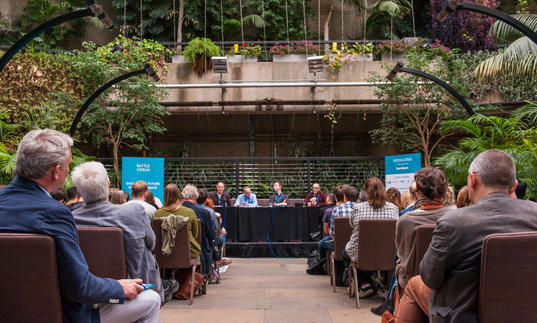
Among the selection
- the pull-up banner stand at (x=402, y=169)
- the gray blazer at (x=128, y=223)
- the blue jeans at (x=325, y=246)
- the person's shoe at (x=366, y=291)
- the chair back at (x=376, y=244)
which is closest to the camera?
the gray blazer at (x=128, y=223)

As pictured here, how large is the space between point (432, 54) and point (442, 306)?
37.5ft

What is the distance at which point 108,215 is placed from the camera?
2662mm

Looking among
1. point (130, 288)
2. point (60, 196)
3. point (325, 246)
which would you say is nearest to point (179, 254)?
point (60, 196)

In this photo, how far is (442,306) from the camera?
6.39 feet

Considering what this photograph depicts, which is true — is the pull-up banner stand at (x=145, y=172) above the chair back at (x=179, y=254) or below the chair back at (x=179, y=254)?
above

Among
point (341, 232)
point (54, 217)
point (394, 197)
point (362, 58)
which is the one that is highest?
point (362, 58)

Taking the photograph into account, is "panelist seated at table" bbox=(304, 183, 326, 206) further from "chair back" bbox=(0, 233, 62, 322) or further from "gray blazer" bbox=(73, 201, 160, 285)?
"chair back" bbox=(0, 233, 62, 322)

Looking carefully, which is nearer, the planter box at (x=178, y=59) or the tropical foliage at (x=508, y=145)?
the tropical foliage at (x=508, y=145)

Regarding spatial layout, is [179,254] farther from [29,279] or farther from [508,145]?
[508,145]

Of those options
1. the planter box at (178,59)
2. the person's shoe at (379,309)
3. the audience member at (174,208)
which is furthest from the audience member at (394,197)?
the planter box at (178,59)

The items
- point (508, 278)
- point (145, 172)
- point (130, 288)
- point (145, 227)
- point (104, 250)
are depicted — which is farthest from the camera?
point (145, 172)

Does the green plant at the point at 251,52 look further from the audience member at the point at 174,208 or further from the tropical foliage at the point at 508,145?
the audience member at the point at 174,208

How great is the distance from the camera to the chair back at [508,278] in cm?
176

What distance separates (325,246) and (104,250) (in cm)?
404
